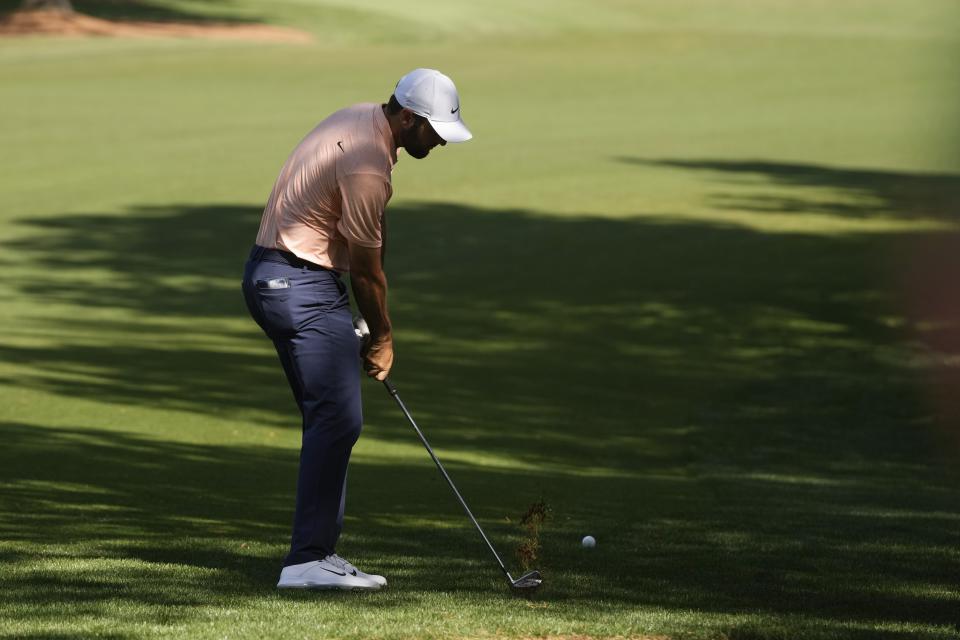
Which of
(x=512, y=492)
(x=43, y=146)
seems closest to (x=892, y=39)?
(x=43, y=146)

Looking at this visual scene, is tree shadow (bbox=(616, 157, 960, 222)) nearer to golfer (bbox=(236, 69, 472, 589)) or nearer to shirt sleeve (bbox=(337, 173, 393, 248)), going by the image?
golfer (bbox=(236, 69, 472, 589))

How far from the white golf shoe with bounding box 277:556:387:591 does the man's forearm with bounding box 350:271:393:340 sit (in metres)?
0.97

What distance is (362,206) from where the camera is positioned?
688 cm

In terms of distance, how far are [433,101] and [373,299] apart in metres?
0.85

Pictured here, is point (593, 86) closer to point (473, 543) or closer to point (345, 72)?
point (345, 72)

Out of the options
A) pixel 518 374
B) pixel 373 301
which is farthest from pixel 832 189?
pixel 373 301

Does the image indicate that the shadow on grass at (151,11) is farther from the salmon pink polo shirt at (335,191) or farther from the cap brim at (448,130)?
the cap brim at (448,130)

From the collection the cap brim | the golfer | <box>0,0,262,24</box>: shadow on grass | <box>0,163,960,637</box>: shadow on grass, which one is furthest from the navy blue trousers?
<box>0,0,262,24</box>: shadow on grass

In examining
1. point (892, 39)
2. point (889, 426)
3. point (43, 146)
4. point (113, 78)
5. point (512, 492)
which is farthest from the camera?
point (892, 39)

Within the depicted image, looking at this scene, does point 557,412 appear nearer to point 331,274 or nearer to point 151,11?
point 331,274

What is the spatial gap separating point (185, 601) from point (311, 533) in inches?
26.6

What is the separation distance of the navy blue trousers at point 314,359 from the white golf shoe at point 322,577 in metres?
0.06

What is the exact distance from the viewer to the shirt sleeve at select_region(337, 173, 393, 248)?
6.88 m

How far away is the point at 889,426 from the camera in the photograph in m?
13.6
